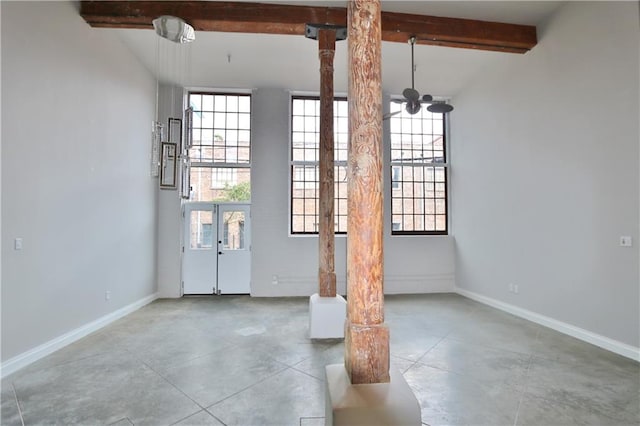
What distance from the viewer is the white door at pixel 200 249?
6.21 m

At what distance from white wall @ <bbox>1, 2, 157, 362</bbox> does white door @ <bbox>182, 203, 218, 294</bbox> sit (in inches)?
38.4

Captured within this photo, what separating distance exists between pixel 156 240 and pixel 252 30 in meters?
4.04

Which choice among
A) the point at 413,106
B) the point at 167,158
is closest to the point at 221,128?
the point at 167,158

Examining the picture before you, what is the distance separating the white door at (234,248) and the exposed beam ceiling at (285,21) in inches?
129

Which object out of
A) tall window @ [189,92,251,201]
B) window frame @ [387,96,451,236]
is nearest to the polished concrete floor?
window frame @ [387,96,451,236]

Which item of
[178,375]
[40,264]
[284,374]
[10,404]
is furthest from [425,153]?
[10,404]

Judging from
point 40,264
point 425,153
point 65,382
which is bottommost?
point 65,382

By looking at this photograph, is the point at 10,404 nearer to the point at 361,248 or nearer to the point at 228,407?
the point at 228,407

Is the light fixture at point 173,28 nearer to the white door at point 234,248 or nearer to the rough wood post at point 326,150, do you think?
the rough wood post at point 326,150

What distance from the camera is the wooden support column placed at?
1627mm

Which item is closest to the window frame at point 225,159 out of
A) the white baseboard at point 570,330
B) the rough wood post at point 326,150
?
the rough wood post at point 326,150

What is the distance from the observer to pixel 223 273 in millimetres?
6293

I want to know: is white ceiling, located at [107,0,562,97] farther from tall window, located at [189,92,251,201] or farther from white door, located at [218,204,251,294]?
white door, located at [218,204,251,294]

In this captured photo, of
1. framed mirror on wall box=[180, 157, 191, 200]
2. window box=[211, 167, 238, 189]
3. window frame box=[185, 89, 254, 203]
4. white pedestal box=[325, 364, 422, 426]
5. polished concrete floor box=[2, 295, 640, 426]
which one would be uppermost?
window frame box=[185, 89, 254, 203]
